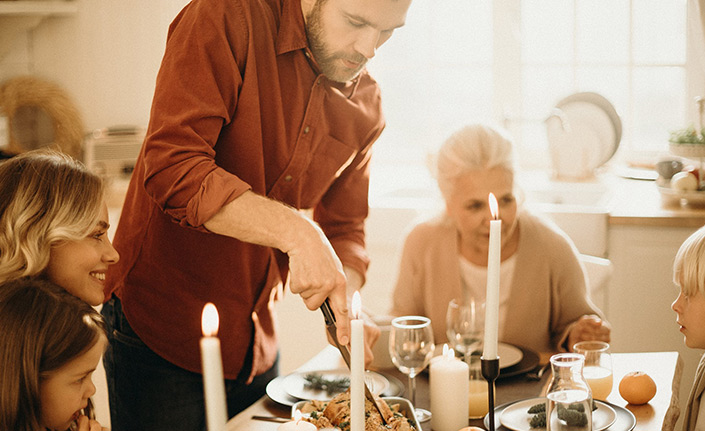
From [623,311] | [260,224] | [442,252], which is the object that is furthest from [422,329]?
[623,311]

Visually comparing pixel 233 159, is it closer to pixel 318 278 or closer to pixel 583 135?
pixel 318 278

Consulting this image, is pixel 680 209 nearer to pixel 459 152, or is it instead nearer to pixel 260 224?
pixel 459 152

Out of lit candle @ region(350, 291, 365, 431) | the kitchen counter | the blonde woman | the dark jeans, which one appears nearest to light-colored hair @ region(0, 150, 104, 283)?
the blonde woman

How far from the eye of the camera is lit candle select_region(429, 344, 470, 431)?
138cm

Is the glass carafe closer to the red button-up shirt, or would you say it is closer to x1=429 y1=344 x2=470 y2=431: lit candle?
x1=429 y1=344 x2=470 y2=431: lit candle

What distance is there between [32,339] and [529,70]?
8.74 feet

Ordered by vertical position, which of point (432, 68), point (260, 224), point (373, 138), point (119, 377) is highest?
point (432, 68)

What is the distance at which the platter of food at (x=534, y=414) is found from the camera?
1.33 m

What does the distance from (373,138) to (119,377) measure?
722 mm

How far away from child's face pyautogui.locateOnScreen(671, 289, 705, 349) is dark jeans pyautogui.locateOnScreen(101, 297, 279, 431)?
923 mm

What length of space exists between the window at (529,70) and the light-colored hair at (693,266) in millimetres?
1585

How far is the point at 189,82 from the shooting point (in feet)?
4.33

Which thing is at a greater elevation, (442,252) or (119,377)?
(442,252)

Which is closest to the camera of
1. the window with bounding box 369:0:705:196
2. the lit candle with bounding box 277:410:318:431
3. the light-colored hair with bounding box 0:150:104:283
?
the lit candle with bounding box 277:410:318:431
